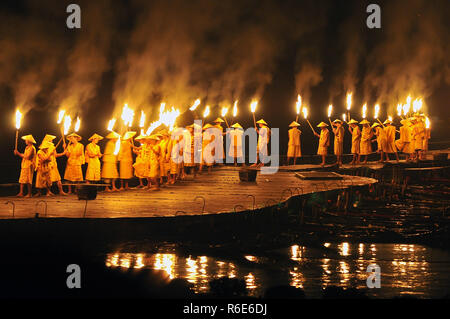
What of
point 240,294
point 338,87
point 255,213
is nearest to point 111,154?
point 255,213

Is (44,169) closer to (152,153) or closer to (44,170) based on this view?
(44,170)

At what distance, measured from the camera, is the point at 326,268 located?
27.6 feet

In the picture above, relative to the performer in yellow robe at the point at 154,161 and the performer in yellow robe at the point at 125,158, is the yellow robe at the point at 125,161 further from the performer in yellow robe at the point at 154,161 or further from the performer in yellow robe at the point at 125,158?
the performer in yellow robe at the point at 154,161

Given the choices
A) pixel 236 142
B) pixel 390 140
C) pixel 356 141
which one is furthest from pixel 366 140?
pixel 236 142

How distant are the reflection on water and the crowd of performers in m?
5.01

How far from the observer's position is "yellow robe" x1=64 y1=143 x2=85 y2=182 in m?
15.3

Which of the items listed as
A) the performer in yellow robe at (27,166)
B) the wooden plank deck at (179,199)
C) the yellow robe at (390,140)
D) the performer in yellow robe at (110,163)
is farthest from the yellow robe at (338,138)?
the performer in yellow robe at (27,166)

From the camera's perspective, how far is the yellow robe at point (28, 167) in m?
13.8

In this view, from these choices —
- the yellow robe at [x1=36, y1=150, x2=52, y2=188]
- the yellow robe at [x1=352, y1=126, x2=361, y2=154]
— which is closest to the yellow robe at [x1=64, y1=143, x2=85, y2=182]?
the yellow robe at [x1=36, y1=150, x2=52, y2=188]

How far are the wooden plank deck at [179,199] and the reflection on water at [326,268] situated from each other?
6.07 feet

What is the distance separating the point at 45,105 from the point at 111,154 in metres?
6.94

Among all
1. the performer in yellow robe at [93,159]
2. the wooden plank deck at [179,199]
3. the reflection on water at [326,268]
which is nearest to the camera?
the reflection on water at [326,268]

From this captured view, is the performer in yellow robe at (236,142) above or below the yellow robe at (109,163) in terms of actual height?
above

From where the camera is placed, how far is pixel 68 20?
2108 centimetres
